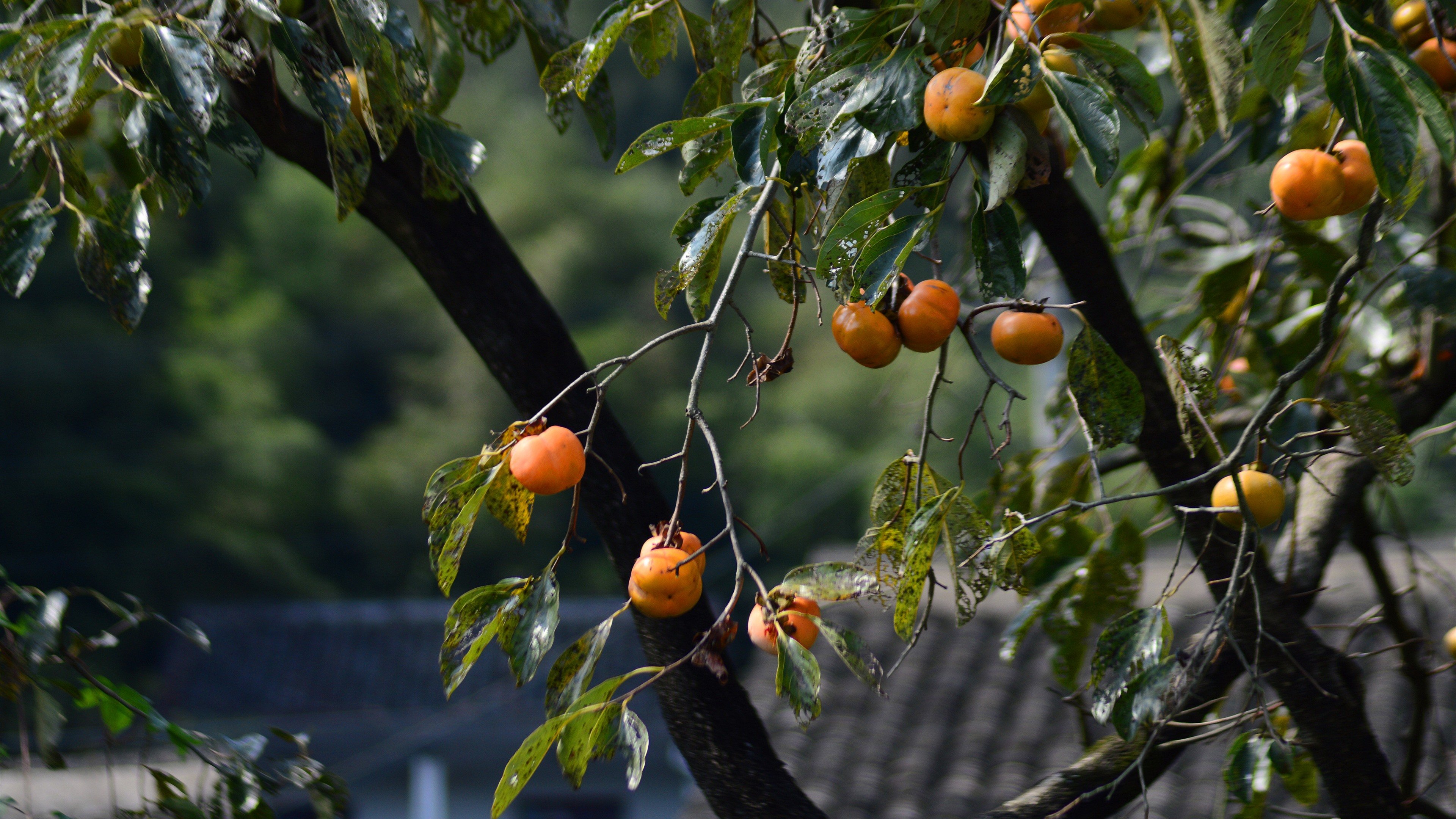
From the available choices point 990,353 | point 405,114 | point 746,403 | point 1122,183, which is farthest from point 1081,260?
point 746,403

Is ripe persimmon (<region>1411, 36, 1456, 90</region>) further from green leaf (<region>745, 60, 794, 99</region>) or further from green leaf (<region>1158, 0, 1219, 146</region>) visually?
green leaf (<region>745, 60, 794, 99</region>)

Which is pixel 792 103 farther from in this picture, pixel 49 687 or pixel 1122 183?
pixel 1122 183

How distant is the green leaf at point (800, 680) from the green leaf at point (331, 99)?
0.38 metres

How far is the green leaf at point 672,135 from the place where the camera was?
0.69 m

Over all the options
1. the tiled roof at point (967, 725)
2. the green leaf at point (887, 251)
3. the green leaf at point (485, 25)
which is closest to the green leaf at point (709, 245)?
the green leaf at point (887, 251)

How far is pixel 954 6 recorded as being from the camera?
2.09 feet

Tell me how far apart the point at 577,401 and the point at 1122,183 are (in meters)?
0.90

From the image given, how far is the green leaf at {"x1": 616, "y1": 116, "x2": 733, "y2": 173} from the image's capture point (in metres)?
0.69

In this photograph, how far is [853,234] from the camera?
61cm

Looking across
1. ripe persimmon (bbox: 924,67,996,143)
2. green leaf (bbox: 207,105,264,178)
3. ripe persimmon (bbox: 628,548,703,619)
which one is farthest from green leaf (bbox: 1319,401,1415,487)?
green leaf (bbox: 207,105,264,178)

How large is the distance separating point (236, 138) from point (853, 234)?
39 centimetres

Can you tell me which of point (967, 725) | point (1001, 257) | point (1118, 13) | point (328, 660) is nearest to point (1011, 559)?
point (1001, 257)

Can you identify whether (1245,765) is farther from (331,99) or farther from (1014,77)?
(331,99)

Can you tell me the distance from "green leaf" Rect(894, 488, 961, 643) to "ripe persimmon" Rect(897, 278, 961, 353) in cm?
9
